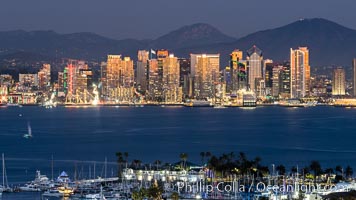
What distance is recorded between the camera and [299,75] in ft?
401

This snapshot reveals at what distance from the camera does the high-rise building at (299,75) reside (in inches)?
4744

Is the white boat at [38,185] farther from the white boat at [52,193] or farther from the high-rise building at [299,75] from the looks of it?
the high-rise building at [299,75]

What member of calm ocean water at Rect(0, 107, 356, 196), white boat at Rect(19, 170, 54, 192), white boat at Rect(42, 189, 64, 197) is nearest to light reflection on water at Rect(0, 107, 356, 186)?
calm ocean water at Rect(0, 107, 356, 196)

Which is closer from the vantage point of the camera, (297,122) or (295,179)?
(295,179)

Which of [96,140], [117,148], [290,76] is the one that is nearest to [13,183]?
[117,148]

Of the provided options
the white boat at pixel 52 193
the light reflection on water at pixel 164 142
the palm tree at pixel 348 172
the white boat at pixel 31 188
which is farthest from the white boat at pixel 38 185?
the palm tree at pixel 348 172

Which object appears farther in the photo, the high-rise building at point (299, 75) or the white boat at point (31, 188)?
the high-rise building at point (299, 75)

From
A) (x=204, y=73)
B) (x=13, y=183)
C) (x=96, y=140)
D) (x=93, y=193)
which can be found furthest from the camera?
(x=204, y=73)

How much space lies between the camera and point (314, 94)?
416 ft

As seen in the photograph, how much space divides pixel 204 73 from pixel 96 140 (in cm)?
6916

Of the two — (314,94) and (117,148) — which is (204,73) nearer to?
(314,94)

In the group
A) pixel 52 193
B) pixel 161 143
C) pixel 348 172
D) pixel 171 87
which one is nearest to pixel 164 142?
pixel 161 143

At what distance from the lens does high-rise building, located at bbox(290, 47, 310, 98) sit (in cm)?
12050

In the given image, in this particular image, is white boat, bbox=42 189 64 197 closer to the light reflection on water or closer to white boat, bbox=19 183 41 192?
white boat, bbox=19 183 41 192
